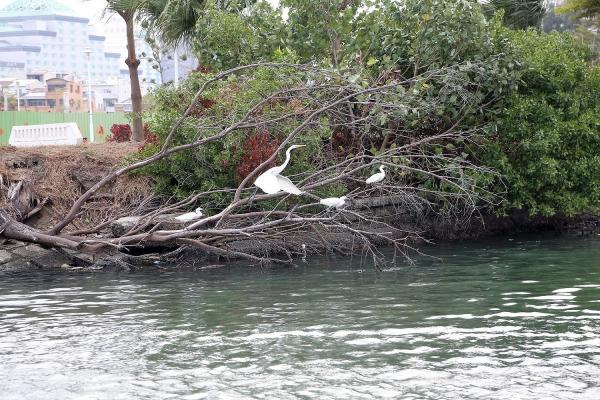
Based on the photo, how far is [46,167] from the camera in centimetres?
2159

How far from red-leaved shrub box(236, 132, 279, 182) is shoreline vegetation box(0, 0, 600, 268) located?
0.03 m

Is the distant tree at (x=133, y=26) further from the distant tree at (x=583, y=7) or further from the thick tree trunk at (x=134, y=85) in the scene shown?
the distant tree at (x=583, y=7)

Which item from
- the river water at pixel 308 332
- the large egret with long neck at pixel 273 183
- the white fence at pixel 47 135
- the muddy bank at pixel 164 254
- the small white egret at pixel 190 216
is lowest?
the river water at pixel 308 332

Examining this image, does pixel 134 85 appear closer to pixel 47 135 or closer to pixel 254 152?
pixel 47 135

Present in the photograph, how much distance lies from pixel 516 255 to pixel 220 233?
247 inches

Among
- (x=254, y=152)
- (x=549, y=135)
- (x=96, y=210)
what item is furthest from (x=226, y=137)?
(x=549, y=135)

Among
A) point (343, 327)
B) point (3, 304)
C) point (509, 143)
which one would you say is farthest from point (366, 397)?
point (509, 143)

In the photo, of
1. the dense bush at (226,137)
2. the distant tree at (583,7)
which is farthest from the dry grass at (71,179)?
the distant tree at (583,7)

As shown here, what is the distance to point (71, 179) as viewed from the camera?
2156 cm

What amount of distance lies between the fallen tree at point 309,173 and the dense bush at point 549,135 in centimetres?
75

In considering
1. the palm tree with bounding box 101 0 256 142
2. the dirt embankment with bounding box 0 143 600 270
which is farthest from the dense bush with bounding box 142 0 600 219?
the palm tree with bounding box 101 0 256 142

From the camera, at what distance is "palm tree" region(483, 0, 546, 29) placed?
93.1ft

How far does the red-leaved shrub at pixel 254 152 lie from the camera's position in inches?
766

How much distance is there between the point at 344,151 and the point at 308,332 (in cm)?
961
